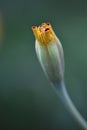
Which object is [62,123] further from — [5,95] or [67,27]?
[67,27]

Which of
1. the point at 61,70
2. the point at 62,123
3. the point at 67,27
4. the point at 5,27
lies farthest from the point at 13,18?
the point at 61,70

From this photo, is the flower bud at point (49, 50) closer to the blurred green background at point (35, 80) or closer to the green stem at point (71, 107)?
the green stem at point (71, 107)

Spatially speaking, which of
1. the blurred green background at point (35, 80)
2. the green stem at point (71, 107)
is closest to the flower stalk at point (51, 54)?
the green stem at point (71, 107)

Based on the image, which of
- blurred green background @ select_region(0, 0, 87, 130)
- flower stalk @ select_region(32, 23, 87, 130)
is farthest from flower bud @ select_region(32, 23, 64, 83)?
blurred green background @ select_region(0, 0, 87, 130)

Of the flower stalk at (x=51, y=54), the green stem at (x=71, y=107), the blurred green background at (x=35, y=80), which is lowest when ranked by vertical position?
the green stem at (x=71, y=107)

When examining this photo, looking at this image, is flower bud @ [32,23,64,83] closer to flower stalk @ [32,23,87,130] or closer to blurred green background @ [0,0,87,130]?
flower stalk @ [32,23,87,130]

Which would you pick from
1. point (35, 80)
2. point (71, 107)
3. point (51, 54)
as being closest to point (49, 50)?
point (51, 54)

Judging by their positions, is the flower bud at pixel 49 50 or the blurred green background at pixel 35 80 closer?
the flower bud at pixel 49 50
